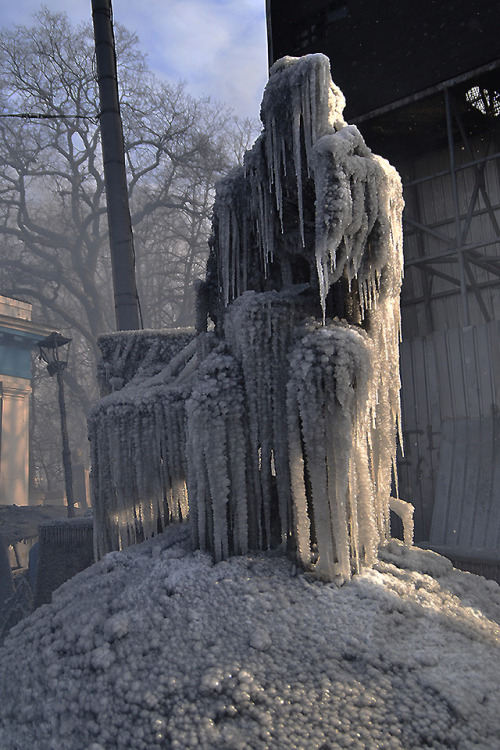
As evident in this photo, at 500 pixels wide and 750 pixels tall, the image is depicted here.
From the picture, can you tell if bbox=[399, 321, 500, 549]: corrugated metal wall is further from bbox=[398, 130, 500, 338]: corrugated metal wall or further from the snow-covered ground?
the snow-covered ground

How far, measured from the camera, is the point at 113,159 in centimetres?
839

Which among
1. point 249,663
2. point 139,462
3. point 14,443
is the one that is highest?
point 139,462

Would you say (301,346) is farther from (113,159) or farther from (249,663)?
(113,159)

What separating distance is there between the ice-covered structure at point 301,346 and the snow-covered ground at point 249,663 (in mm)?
279

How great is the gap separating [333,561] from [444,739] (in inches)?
42.0

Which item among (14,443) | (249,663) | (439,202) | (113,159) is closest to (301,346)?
(249,663)

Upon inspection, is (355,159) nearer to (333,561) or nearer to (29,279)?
(333,561)

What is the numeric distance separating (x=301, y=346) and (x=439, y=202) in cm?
681

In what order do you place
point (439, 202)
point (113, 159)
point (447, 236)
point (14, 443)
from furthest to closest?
point (14, 443) < point (439, 202) < point (447, 236) < point (113, 159)

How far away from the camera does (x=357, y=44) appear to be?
27.2ft

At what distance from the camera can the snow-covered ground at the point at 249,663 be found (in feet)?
6.79

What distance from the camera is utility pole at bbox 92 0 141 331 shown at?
8211mm

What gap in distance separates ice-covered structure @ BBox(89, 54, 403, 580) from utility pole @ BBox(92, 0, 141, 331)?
4.59 meters

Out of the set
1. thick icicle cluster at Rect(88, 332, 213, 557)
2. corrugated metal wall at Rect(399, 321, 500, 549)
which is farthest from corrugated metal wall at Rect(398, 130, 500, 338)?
thick icicle cluster at Rect(88, 332, 213, 557)
